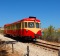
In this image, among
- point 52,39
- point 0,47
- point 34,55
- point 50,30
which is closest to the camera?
point 34,55

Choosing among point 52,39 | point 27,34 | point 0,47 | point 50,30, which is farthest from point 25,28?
point 50,30

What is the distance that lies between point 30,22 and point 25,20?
65 centimetres

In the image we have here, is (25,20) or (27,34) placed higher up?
(25,20)

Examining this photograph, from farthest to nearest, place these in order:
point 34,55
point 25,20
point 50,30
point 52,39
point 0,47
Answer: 1. point 50,30
2. point 52,39
3. point 25,20
4. point 0,47
5. point 34,55

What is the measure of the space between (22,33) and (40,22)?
252 centimetres

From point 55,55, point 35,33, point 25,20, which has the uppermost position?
point 25,20

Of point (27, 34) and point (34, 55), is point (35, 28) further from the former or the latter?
point (34, 55)

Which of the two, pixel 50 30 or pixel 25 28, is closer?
pixel 25 28

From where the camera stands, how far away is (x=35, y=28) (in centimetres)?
2430

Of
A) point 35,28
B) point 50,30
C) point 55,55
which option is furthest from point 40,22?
point 55,55

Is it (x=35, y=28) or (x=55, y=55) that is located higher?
(x=35, y=28)

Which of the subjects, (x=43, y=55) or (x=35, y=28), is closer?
(x=43, y=55)

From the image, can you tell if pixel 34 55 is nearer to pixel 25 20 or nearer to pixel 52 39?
pixel 25 20

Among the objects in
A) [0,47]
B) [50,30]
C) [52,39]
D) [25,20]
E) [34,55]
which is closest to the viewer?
[34,55]
